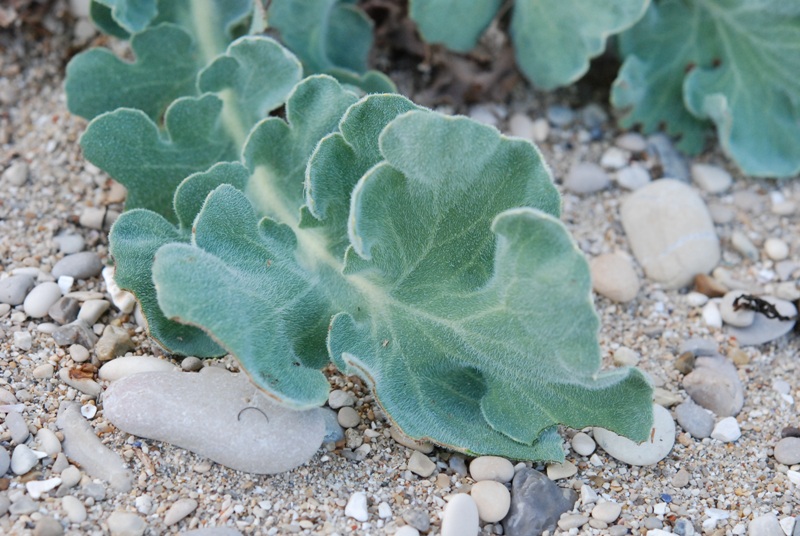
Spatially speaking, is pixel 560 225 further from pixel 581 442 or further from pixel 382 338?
pixel 581 442

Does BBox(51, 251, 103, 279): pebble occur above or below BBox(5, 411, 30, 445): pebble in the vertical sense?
below

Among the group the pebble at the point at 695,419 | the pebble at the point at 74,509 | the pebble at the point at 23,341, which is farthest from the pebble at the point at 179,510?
the pebble at the point at 695,419

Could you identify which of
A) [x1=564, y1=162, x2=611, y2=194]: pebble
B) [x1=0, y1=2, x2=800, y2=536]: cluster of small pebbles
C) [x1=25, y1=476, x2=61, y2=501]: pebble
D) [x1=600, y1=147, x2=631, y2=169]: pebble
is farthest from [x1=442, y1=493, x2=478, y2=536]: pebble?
[x1=600, y1=147, x2=631, y2=169]: pebble

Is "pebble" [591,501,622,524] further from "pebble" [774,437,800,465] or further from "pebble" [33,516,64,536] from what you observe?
"pebble" [33,516,64,536]

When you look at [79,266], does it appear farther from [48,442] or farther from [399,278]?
[399,278]

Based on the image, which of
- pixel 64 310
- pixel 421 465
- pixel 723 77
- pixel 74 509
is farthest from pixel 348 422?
pixel 723 77
